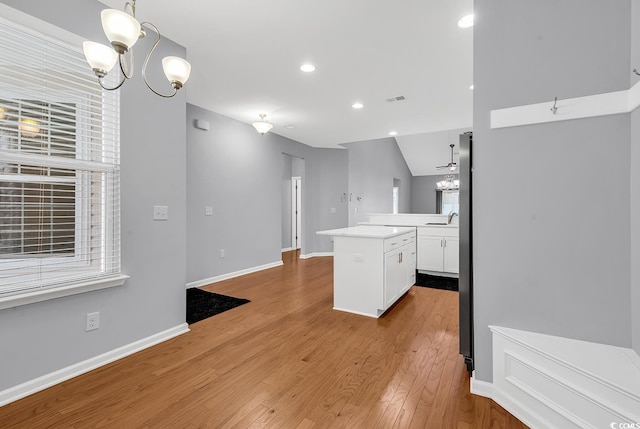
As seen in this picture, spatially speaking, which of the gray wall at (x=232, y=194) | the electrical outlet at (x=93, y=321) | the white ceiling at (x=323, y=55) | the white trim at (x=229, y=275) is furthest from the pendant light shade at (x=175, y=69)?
the white trim at (x=229, y=275)

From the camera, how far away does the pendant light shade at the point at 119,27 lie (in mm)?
1244

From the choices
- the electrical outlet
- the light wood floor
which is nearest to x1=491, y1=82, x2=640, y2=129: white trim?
the light wood floor

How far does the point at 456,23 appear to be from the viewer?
236 cm

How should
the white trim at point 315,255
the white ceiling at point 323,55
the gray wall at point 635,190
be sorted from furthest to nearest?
1. the white trim at point 315,255
2. the white ceiling at point 323,55
3. the gray wall at point 635,190

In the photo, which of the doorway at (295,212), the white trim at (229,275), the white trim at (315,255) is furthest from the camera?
the doorway at (295,212)

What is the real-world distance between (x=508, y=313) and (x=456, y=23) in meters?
2.26

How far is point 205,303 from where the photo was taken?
138 inches

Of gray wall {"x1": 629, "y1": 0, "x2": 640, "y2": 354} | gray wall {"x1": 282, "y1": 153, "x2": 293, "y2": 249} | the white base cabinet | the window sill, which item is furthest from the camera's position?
gray wall {"x1": 282, "y1": 153, "x2": 293, "y2": 249}

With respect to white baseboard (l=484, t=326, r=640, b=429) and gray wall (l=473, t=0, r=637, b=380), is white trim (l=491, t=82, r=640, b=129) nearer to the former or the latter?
gray wall (l=473, t=0, r=637, b=380)

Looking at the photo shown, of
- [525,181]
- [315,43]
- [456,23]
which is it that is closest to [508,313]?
[525,181]

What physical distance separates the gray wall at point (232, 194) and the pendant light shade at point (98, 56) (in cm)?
293

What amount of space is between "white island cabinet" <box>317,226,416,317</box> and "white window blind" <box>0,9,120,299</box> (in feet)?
6.45

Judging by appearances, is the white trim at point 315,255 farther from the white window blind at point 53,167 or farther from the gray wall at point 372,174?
the white window blind at point 53,167

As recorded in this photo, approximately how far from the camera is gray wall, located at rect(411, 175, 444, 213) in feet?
40.8
